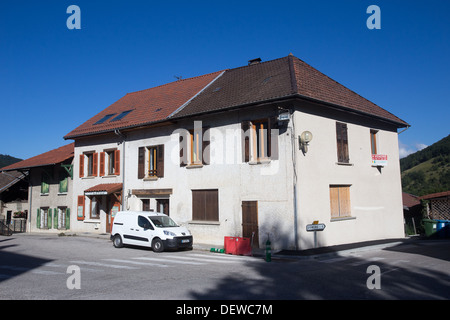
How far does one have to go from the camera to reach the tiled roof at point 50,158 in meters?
26.5

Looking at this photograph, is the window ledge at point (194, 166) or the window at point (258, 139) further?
the window ledge at point (194, 166)

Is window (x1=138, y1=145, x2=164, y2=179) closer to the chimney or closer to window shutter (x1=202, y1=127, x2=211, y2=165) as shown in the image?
window shutter (x1=202, y1=127, x2=211, y2=165)

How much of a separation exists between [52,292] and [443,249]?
46.1 feet

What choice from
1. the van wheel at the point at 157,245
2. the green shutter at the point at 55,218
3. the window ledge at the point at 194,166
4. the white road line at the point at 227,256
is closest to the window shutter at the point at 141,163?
the window ledge at the point at 194,166

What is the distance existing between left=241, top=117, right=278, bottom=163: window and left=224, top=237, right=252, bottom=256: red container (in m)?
3.63

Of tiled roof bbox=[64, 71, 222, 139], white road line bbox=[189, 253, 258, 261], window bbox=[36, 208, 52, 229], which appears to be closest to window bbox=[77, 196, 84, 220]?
tiled roof bbox=[64, 71, 222, 139]

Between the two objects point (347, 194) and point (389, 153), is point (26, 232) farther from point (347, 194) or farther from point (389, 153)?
point (389, 153)

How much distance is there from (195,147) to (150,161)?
3.54 metres

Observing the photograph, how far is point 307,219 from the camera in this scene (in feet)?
50.3

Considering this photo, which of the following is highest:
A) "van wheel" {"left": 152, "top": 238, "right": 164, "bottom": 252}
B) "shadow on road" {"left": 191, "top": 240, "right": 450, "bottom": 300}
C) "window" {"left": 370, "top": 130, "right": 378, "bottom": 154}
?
"window" {"left": 370, "top": 130, "right": 378, "bottom": 154}

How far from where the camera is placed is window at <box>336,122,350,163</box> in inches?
692

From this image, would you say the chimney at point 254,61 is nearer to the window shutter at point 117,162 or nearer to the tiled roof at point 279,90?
the tiled roof at point 279,90

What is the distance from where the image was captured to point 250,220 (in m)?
16.6

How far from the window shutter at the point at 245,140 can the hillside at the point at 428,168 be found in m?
46.3
